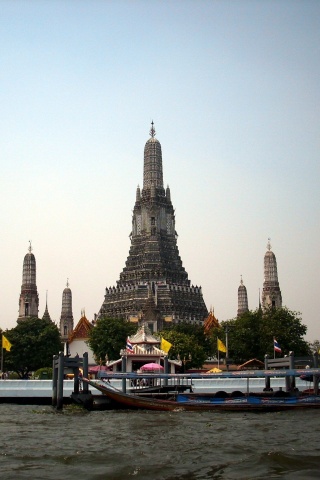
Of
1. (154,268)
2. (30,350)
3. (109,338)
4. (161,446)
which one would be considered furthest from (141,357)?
(154,268)

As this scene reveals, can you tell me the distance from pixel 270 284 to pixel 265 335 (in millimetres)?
34979

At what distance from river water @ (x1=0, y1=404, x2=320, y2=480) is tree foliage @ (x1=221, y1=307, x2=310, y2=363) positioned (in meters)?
37.6

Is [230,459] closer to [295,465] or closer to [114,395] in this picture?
[295,465]

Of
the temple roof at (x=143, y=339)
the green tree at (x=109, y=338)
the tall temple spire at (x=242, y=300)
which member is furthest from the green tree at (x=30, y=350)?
the tall temple spire at (x=242, y=300)

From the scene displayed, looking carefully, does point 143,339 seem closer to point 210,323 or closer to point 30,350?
point 30,350

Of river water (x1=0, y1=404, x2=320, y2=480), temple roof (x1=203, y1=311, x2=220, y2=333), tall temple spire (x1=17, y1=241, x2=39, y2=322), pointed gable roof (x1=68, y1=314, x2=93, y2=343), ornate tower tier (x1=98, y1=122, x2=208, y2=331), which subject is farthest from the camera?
tall temple spire (x1=17, y1=241, x2=39, y2=322)

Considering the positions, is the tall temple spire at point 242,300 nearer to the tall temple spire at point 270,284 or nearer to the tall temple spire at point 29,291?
the tall temple spire at point 270,284

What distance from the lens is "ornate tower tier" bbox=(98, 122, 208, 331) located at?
99.9m

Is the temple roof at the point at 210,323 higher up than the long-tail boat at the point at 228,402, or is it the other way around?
the temple roof at the point at 210,323

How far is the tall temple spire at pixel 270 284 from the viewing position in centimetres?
10425

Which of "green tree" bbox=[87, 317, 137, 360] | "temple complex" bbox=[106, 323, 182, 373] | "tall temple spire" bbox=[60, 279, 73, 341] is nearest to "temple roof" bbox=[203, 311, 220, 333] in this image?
"green tree" bbox=[87, 317, 137, 360]

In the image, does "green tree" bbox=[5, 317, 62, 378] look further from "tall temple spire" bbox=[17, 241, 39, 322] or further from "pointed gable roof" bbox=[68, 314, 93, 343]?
"tall temple spire" bbox=[17, 241, 39, 322]

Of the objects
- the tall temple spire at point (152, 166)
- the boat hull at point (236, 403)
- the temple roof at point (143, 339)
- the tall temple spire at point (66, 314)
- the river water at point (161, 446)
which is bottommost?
the river water at point (161, 446)

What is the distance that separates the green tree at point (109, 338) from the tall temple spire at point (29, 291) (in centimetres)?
2611
